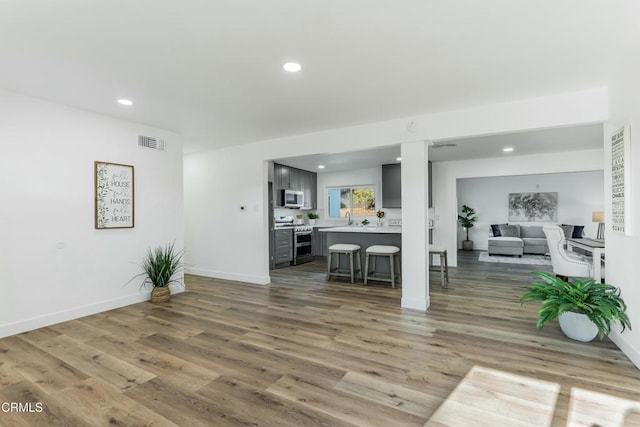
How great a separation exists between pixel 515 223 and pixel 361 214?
15.9ft

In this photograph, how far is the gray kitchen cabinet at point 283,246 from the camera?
6.55m

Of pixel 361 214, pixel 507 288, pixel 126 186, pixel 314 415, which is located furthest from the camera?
pixel 361 214

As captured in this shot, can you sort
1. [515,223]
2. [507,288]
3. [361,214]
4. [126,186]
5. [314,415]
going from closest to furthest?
[314,415] → [126,186] → [507,288] → [361,214] → [515,223]

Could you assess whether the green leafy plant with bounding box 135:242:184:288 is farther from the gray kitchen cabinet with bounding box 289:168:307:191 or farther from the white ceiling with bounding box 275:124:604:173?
the gray kitchen cabinet with bounding box 289:168:307:191

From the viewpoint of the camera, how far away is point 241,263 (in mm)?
5312

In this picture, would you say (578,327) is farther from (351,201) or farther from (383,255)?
(351,201)

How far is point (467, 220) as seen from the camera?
9.23 meters

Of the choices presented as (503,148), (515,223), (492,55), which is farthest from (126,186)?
(515,223)

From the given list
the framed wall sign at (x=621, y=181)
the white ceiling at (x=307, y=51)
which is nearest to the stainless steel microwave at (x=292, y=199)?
the white ceiling at (x=307, y=51)

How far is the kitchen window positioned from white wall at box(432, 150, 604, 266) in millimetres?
1640

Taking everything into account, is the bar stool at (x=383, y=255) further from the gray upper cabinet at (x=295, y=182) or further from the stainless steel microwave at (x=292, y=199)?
Result: the gray upper cabinet at (x=295, y=182)

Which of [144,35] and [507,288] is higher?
[144,35]

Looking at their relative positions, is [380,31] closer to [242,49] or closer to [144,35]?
[242,49]

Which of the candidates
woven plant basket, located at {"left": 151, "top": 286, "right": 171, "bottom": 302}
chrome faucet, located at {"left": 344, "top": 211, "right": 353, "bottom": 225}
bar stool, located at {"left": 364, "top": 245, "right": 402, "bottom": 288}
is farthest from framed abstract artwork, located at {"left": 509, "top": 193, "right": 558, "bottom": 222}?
woven plant basket, located at {"left": 151, "top": 286, "right": 171, "bottom": 302}
